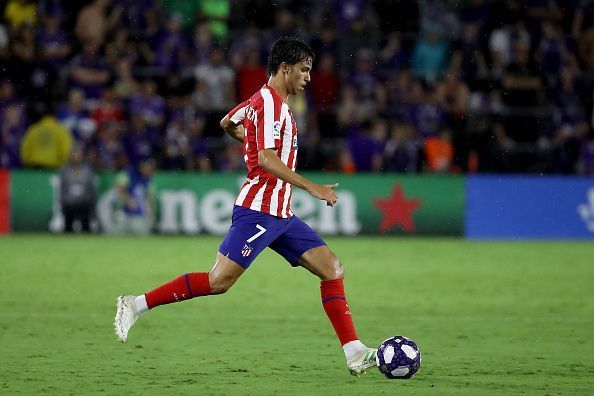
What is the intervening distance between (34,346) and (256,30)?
13.8 m

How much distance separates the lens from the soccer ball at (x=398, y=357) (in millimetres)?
7145

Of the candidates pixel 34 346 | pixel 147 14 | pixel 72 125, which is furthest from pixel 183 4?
pixel 34 346

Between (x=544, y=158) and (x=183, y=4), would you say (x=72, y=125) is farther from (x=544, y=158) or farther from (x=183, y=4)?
(x=544, y=158)

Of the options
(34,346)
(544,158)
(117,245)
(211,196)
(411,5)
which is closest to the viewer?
(34,346)

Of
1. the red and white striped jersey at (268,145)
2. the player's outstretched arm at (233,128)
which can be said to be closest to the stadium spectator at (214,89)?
the player's outstretched arm at (233,128)

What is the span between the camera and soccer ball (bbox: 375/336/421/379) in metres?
7.14

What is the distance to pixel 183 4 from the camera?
22.4 meters

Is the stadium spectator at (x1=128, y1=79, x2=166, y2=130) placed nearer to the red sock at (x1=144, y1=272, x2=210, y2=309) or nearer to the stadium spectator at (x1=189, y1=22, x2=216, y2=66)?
the stadium spectator at (x1=189, y1=22, x2=216, y2=66)

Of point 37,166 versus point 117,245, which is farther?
point 37,166

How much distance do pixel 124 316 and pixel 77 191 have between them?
40.5 feet

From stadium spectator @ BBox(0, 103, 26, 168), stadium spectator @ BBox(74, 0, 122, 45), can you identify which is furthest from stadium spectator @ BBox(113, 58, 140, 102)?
stadium spectator @ BBox(0, 103, 26, 168)

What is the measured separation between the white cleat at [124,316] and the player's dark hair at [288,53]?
69.9 inches

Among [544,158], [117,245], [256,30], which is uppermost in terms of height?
[256,30]

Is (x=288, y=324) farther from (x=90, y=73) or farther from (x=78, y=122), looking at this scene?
(x=90, y=73)
